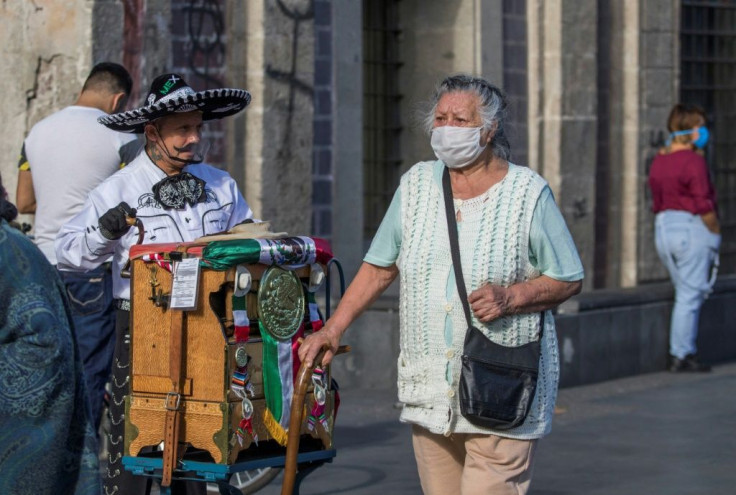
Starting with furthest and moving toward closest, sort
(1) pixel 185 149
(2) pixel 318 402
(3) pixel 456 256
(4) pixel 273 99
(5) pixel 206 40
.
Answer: (4) pixel 273 99
(5) pixel 206 40
(1) pixel 185 149
(2) pixel 318 402
(3) pixel 456 256

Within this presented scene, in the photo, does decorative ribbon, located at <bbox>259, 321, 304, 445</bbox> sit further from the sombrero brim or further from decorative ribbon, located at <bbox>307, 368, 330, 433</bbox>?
the sombrero brim

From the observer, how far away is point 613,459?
8.67m

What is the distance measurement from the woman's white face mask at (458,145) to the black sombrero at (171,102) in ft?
2.81

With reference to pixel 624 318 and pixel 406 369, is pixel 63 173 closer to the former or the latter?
pixel 406 369

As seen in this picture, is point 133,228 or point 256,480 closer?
point 133,228

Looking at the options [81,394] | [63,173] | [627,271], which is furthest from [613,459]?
[627,271]

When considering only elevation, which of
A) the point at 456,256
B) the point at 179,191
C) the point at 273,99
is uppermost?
the point at 273,99

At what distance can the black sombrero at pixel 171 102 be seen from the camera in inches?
225

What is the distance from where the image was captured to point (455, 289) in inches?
204

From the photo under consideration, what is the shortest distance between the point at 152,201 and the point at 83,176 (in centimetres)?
169

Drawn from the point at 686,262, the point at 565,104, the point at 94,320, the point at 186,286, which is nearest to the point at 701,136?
the point at 686,262

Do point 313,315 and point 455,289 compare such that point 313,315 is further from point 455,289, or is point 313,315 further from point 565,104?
point 565,104

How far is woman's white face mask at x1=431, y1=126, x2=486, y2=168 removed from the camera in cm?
520

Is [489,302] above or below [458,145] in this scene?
below
